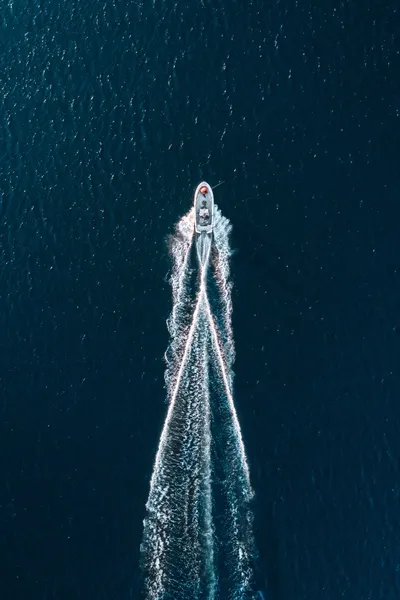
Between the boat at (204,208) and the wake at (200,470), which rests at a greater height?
the boat at (204,208)

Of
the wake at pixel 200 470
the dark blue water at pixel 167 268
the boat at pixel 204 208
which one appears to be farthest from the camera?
the boat at pixel 204 208

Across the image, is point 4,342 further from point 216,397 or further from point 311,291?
point 311,291

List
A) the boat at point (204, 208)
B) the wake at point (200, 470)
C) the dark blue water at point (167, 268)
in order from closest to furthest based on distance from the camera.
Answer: the wake at point (200, 470) < the dark blue water at point (167, 268) < the boat at point (204, 208)

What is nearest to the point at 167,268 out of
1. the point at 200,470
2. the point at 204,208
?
the point at 204,208

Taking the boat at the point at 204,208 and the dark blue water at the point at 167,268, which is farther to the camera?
the boat at the point at 204,208

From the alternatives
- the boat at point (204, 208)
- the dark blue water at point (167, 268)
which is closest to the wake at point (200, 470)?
the dark blue water at point (167, 268)

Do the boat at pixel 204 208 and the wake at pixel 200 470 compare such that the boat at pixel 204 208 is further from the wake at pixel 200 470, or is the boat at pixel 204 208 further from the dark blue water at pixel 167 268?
the wake at pixel 200 470
